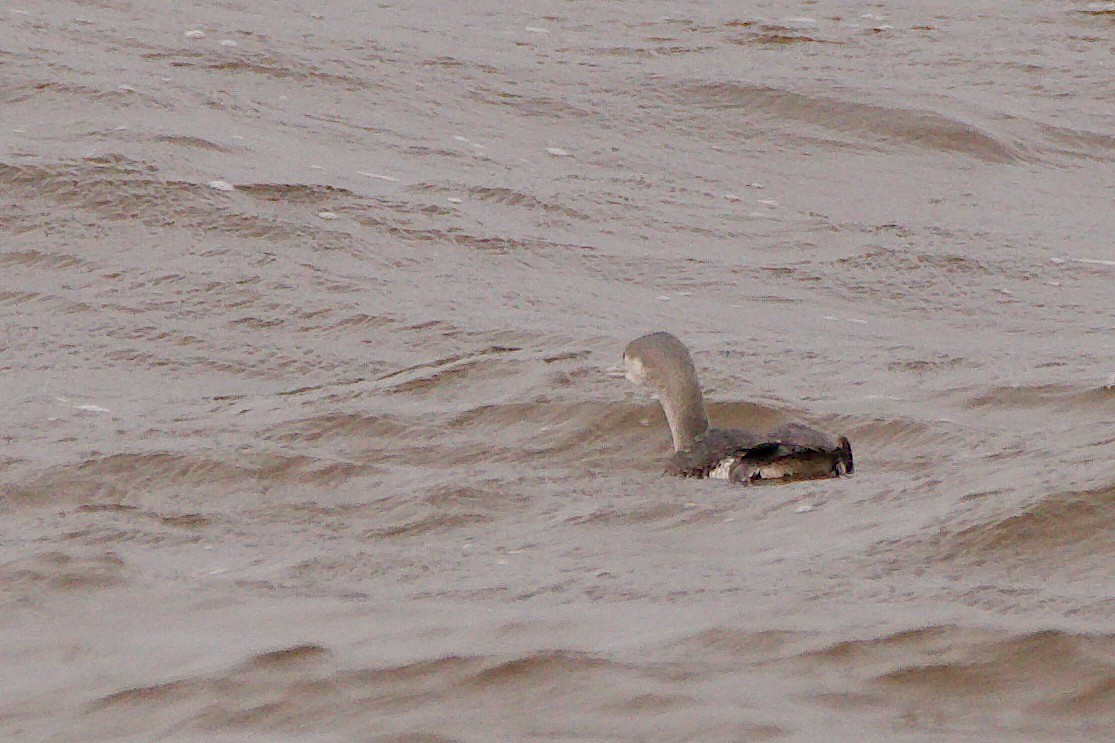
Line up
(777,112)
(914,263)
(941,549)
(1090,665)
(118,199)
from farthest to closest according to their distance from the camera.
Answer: (777,112), (118,199), (914,263), (941,549), (1090,665)

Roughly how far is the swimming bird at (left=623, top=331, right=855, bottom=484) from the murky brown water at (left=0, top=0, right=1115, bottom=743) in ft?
0.61

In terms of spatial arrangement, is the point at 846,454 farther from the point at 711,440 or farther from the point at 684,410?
the point at 684,410

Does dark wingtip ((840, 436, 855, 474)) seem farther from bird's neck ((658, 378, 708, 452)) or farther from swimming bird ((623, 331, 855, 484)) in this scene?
bird's neck ((658, 378, 708, 452))

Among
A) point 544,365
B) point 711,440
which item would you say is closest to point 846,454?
point 711,440

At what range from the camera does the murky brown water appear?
4.66 meters

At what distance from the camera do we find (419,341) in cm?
926

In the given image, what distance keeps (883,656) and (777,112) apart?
9.30 m

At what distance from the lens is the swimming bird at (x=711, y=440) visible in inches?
258

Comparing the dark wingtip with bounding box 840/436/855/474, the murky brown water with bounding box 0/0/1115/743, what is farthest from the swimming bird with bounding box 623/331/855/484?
the murky brown water with bounding box 0/0/1115/743

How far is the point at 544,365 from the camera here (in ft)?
28.3

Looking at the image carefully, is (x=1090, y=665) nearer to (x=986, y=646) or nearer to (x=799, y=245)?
(x=986, y=646)

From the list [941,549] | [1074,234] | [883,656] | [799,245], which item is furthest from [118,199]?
[883,656]

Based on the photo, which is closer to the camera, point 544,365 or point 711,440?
point 711,440

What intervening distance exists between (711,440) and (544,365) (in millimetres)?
1645
